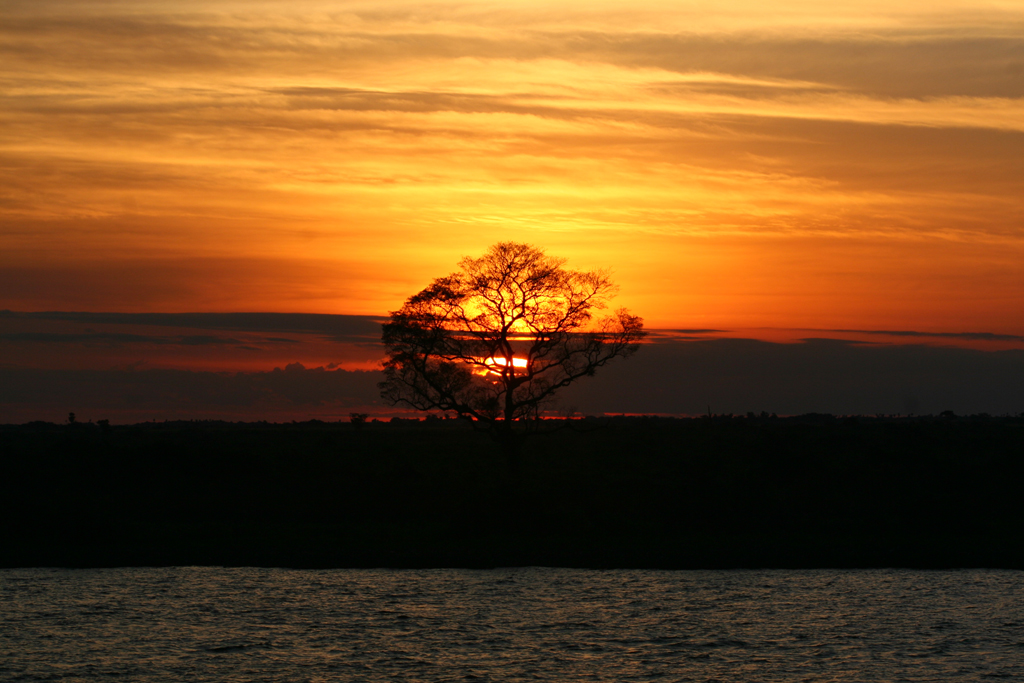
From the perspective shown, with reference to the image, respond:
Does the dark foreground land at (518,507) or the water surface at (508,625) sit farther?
the dark foreground land at (518,507)

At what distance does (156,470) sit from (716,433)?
4871 centimetres

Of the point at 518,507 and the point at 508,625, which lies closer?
the point at 508,625

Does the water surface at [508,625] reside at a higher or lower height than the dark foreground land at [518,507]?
lower

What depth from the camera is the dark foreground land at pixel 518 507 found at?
37.0 meters

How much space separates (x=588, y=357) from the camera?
48.2m

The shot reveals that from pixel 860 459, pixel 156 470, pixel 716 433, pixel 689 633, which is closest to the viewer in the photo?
pixel 689 633

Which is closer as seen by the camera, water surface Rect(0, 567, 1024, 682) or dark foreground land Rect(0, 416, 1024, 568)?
water surface Rect(0, 567, 1024, 682)

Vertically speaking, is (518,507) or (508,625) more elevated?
(518,507)

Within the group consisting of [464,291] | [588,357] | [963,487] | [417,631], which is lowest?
[417,631]

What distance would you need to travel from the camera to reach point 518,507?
138 ft

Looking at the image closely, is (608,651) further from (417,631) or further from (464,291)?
(464,291)

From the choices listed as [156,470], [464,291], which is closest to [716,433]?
[464,291]

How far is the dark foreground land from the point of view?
121ft

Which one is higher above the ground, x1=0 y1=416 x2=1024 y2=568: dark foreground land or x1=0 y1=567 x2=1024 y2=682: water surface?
x1=0 y1=416 x2=1024 y2=568: dark foreground land
